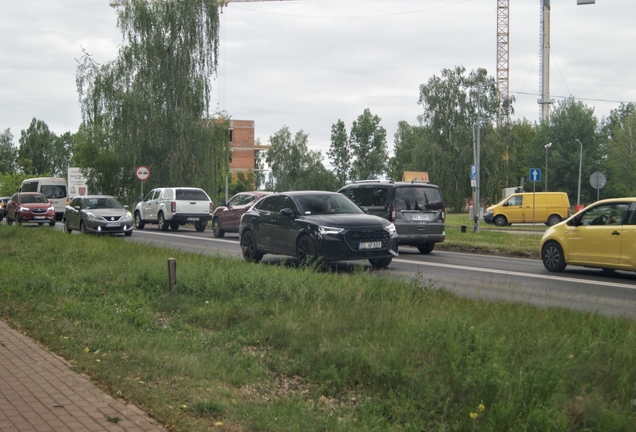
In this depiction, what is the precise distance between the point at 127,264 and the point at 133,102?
31.3 metres

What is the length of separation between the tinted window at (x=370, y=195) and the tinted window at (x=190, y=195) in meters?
13.7

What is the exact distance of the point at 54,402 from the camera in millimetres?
5457

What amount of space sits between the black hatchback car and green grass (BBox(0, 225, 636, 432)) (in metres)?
3.18

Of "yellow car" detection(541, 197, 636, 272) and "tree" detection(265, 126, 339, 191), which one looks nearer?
"yellow car" detection(541, 197, 636, 272)

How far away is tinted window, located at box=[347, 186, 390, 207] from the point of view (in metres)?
19.4

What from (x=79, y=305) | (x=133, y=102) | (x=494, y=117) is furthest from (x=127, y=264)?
(x=494, y=117)

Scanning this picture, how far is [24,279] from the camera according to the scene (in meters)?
12.1

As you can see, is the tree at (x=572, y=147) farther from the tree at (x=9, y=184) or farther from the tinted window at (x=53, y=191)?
the tree at (x=9, y=184)

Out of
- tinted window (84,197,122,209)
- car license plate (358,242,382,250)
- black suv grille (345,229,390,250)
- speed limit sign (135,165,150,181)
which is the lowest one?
car license plate (358,242,382,250)

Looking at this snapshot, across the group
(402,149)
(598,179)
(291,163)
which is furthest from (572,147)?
(598,179)

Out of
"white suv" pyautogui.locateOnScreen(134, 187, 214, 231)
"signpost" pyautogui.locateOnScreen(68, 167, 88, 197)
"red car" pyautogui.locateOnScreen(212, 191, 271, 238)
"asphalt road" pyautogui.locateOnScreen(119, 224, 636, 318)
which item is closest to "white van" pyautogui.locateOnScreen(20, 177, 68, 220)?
"signpost" pyautogui.locateOnScreen(68, 167, 88, 197)

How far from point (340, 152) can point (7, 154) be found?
209ft

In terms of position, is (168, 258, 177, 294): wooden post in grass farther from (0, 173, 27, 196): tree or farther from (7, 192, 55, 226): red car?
(0, 173, 27, 196): tree

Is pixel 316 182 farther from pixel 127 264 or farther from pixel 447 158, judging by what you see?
pixel 127 264
